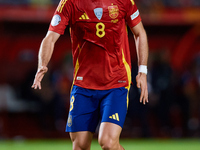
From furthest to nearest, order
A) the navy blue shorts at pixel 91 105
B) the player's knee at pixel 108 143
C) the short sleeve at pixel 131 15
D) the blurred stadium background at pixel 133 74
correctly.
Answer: the blurred stadium background at pixel 133 74 → the short sleeve at pixel 131 15 → the navy blue shorts at pixel 91 105 → the player's knee at pixel 108 143

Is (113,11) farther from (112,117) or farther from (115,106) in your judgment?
(112,117)

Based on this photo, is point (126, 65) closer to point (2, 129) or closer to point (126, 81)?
point (126, 81)

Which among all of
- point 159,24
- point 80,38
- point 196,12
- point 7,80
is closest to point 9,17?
point 7,80

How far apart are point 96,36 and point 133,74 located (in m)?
6.38

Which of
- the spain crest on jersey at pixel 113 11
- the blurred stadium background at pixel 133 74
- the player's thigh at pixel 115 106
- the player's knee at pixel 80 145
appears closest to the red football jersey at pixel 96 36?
the spain crest on jersey at pixel 113 11

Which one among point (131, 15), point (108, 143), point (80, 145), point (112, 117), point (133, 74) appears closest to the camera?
point (108, 143)

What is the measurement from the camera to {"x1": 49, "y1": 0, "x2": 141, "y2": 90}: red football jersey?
5383 mm

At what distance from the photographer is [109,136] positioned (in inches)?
199

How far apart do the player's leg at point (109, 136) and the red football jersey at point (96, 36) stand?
53cm

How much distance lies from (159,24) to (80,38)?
10.6 meters

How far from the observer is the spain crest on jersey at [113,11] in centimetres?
542

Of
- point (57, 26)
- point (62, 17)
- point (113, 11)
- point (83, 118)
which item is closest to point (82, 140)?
point (83, 118)

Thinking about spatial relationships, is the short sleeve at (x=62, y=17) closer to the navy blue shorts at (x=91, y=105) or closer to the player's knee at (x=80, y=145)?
the navy blue shorts at (x=91, y=105)

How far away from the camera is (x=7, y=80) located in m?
16.3
